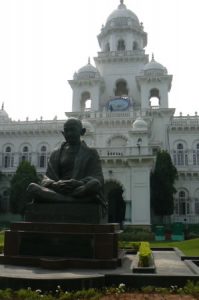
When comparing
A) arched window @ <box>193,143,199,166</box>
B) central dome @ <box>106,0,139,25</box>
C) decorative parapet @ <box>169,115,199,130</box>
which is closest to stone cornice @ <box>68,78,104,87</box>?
decorative parapet @ <box>169,115,199,130</box>

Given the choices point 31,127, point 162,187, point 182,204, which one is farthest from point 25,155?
point 182,204

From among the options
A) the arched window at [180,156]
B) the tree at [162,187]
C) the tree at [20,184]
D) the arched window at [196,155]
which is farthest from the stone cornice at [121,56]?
the tree at [20,184]

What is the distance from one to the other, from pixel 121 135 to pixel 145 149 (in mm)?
8039

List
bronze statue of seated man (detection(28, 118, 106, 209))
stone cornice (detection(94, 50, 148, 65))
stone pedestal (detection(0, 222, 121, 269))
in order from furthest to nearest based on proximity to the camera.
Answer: stone cornice (detection(94, 50, 148, 65)) < bronze statue of seated man (detection(28, 118, 106, 209)) < stone pedestal (detection(0, 222, 121, 269))

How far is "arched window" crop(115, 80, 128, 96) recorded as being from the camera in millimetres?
55162

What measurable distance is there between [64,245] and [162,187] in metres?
32.1

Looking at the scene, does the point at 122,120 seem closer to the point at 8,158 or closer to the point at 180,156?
the point at 180,156

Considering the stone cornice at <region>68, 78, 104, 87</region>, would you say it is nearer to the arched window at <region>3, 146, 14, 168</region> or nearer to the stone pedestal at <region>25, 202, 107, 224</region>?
the arched window at <region>3, 146, 14, 168</region>

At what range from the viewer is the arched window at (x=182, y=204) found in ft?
153

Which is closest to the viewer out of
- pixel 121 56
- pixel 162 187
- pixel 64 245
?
pixel 64 245

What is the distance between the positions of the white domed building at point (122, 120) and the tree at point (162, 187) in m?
2.89

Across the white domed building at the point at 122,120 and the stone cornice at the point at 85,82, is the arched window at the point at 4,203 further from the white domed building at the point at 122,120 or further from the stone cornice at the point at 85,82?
the stone cornice at the point at 85,82

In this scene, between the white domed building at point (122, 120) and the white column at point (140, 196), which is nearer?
the white column at point (140, 196)

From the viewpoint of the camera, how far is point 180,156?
49.5 m
